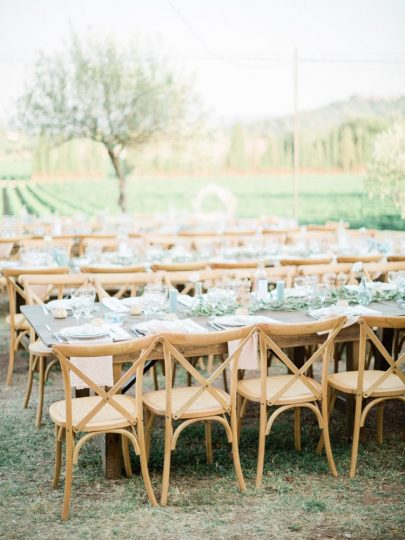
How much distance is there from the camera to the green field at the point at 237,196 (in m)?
14.3

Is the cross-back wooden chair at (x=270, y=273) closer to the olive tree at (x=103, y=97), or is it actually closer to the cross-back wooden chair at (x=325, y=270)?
the cross-back wooden chair at (x=325, y=270)

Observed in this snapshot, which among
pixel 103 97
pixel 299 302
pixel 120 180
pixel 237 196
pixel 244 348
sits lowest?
pixel 244 348

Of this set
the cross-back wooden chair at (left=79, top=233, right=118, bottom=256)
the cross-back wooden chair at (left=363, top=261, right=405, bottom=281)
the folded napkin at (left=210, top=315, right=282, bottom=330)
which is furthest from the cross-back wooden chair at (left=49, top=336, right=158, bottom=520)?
the cross-back wooden chair at (left=79, top=233, right=118, bottom=256)

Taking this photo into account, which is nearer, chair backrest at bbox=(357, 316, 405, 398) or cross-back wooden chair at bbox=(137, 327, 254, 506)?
cross-back wooden chair at bbox=(137, 327, 254, 506)

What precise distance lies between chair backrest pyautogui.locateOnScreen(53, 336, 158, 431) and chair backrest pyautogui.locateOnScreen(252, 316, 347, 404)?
0.58 meters

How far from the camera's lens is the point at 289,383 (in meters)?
3.85

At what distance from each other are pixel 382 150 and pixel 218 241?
6.31 metres

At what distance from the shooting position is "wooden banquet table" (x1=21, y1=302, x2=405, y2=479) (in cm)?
385

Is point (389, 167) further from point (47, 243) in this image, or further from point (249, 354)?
point (249, 354)

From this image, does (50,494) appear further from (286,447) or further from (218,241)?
(218,241)

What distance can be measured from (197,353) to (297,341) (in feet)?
1.91

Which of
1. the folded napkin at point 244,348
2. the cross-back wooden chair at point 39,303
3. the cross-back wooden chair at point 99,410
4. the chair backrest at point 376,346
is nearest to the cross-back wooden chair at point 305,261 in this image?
the cross-back wooden chair at point 39,303

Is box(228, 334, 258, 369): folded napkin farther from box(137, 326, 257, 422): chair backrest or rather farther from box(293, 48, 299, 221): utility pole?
box(293, 48, 299, 221): utility pole

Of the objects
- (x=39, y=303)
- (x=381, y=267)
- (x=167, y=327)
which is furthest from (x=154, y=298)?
(x=381, y=267)
